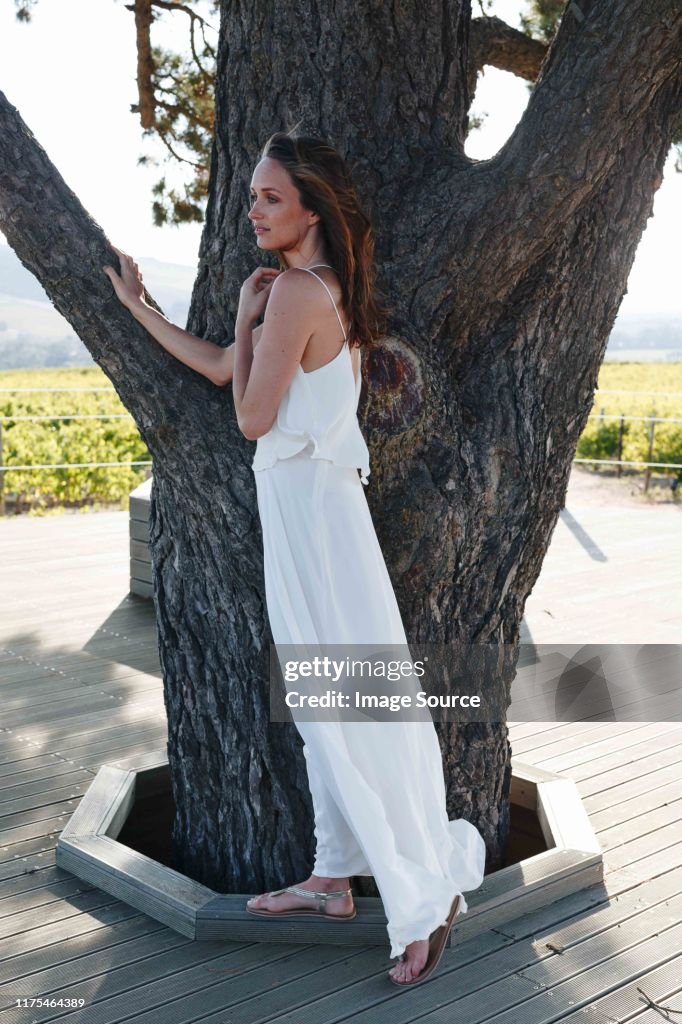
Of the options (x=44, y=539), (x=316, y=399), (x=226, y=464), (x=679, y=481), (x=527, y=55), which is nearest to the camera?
(x=316, y=399)

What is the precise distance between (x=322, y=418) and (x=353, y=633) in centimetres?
48

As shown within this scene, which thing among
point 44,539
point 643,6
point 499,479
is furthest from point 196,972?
point 44,539

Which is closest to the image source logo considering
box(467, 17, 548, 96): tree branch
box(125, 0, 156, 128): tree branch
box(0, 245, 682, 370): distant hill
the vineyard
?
box(467, 17, 548, 96): tree branch

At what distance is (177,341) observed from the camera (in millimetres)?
2543

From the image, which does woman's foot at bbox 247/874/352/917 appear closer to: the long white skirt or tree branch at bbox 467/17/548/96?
the long white skirt

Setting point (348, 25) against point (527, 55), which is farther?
point (527, 55)

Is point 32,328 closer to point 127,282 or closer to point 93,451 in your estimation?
point 93,451

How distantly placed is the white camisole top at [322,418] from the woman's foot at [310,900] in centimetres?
97

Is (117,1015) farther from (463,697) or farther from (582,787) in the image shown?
(582,787)

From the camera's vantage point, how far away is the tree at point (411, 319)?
8.27 feet

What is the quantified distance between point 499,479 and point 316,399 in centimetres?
55

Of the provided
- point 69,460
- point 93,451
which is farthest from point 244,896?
point 93,451

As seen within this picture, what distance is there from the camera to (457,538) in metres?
2.64

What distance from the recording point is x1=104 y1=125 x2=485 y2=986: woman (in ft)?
7.70
